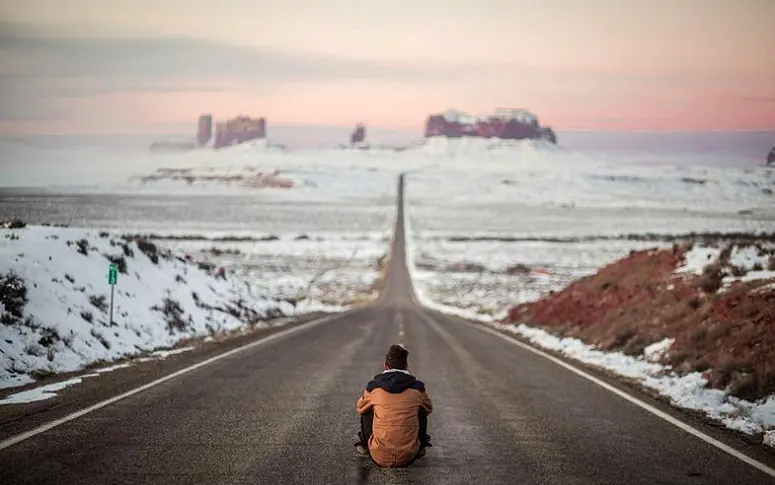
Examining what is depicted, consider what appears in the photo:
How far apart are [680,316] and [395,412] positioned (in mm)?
13167

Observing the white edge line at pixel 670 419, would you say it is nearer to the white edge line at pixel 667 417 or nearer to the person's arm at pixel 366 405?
the white edge line at pixel 667 417

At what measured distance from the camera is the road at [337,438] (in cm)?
791

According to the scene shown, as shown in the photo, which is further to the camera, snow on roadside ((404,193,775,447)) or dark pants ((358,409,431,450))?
snow on roadside ((404,193,775,447))

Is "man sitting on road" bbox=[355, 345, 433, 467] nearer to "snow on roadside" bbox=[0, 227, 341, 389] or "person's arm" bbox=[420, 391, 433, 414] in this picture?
"person's arm" bbox=[420, 391, 433, 414]

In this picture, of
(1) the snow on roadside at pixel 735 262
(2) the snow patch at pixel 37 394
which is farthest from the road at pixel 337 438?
(1) the snow on roadside at pixel 735 262

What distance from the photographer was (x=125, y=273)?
22.8 metres

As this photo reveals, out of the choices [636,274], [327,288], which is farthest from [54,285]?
[327,288]

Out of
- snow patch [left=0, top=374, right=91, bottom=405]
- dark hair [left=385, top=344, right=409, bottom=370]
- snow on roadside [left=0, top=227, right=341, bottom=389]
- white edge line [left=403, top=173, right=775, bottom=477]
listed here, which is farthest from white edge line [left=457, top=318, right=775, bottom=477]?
snow on roadside [left=0, top=227, right=341, bottom=389]

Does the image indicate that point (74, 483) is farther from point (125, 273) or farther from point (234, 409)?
point (125, 273)

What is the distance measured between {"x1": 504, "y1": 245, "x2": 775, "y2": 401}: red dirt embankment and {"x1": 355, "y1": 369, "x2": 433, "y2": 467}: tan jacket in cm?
644

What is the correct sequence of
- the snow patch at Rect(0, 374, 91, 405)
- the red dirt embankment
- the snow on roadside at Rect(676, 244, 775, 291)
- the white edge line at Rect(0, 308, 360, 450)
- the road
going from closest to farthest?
1. the road
2. the white edge line at Rect(0, 308, 360, 450)
3. the snow patch at Rect(0, 374, 91, 405)
4. the red dirt embankment
5. the snow on roadside at Rect(676, 244, 775, 291)

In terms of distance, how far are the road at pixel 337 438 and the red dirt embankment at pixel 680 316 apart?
7.24ft

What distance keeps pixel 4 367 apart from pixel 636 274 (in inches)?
813

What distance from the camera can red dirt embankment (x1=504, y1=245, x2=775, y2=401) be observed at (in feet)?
45.3
